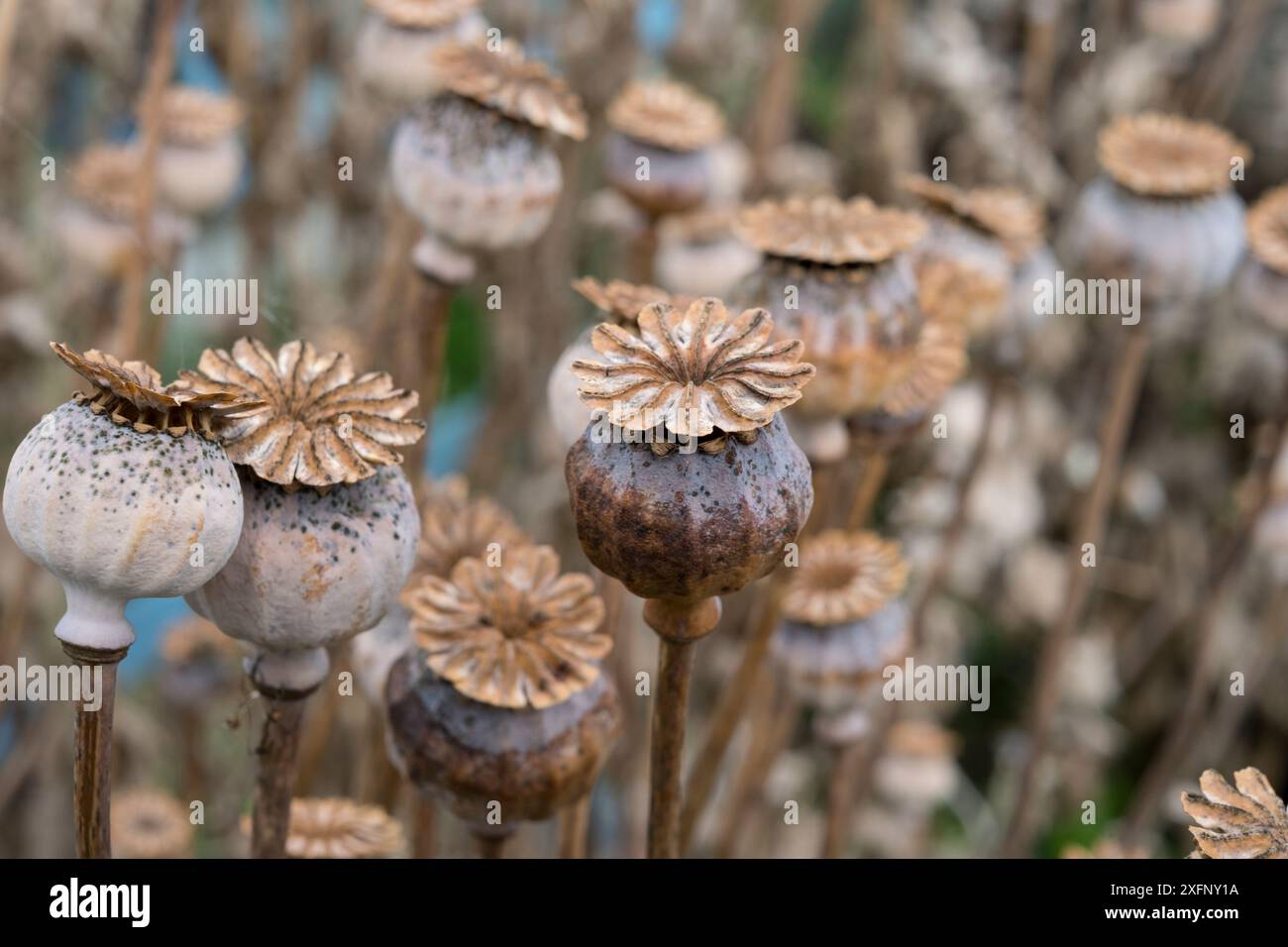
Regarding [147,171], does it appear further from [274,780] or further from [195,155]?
[274,780]

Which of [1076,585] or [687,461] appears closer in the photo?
[687,461]

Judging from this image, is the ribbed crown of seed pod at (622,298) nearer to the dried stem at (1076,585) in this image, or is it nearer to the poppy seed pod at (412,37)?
the poppy seed pod at (412,37)

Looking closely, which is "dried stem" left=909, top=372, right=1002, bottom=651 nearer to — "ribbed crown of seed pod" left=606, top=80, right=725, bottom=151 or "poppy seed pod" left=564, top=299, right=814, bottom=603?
"ribbed crown of seed pod" left=606, top=80, right=725, bottom=151

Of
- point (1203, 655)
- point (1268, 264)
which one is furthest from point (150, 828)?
point (1203, 655)

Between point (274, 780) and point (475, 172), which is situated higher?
point (475, 172)

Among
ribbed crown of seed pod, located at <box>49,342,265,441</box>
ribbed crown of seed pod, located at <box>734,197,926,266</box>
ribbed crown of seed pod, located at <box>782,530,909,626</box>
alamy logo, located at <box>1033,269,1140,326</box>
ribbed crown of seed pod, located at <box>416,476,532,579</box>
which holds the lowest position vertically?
ribbed crown of seed pod, located at <box>782,530,909,626</box>

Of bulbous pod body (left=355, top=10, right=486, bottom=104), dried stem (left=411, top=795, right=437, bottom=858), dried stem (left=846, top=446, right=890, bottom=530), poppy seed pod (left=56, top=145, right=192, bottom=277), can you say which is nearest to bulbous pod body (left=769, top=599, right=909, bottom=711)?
dried stem (left=846, top=446, right=890, bottom=530)
